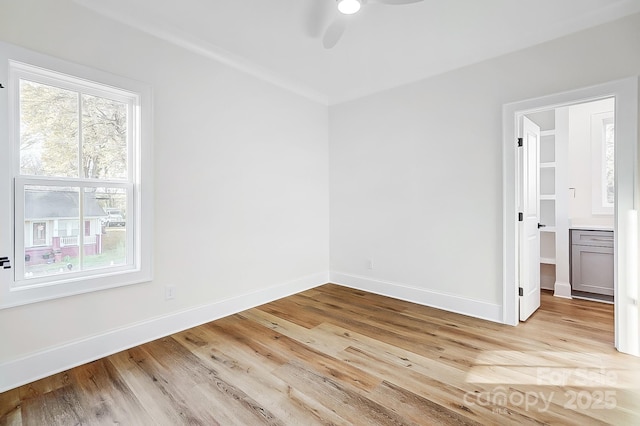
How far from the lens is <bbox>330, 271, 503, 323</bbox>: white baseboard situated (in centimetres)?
303

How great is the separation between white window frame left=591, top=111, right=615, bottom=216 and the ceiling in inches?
85.2

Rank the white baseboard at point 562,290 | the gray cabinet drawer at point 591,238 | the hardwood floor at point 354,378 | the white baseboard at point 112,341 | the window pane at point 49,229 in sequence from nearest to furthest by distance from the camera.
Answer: the hardwood floor at point 354,378, the white baseboard at point 112,341, the window pane at point 49,229, the gray cabinet drawer at point 591,238, the white baseboard at point 562,290

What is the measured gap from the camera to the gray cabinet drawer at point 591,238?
3.55 meters

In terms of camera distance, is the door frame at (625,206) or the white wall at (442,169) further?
the white wall at (442,169)

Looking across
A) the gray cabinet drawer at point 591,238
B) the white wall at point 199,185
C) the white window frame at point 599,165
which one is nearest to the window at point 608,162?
the white window frame at point 599,165

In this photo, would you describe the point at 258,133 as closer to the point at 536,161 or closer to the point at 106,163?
the point at 106,163

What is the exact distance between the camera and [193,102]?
2.85m

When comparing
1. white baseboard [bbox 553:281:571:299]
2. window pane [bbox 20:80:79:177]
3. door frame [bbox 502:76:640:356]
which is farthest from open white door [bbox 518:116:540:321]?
window pane [bbox 20:80:79:177]

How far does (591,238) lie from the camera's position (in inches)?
145

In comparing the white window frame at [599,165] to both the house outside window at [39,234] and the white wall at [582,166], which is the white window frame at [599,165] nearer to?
the white wall at [582,166]

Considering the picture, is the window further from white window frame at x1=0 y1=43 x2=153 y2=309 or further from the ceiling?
white window frame at x1=0 y1=43 x2=153 y2=309

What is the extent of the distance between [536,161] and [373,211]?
1.88 metres

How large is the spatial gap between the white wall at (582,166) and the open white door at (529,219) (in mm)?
1437

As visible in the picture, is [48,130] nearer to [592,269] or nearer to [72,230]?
[72,230]
